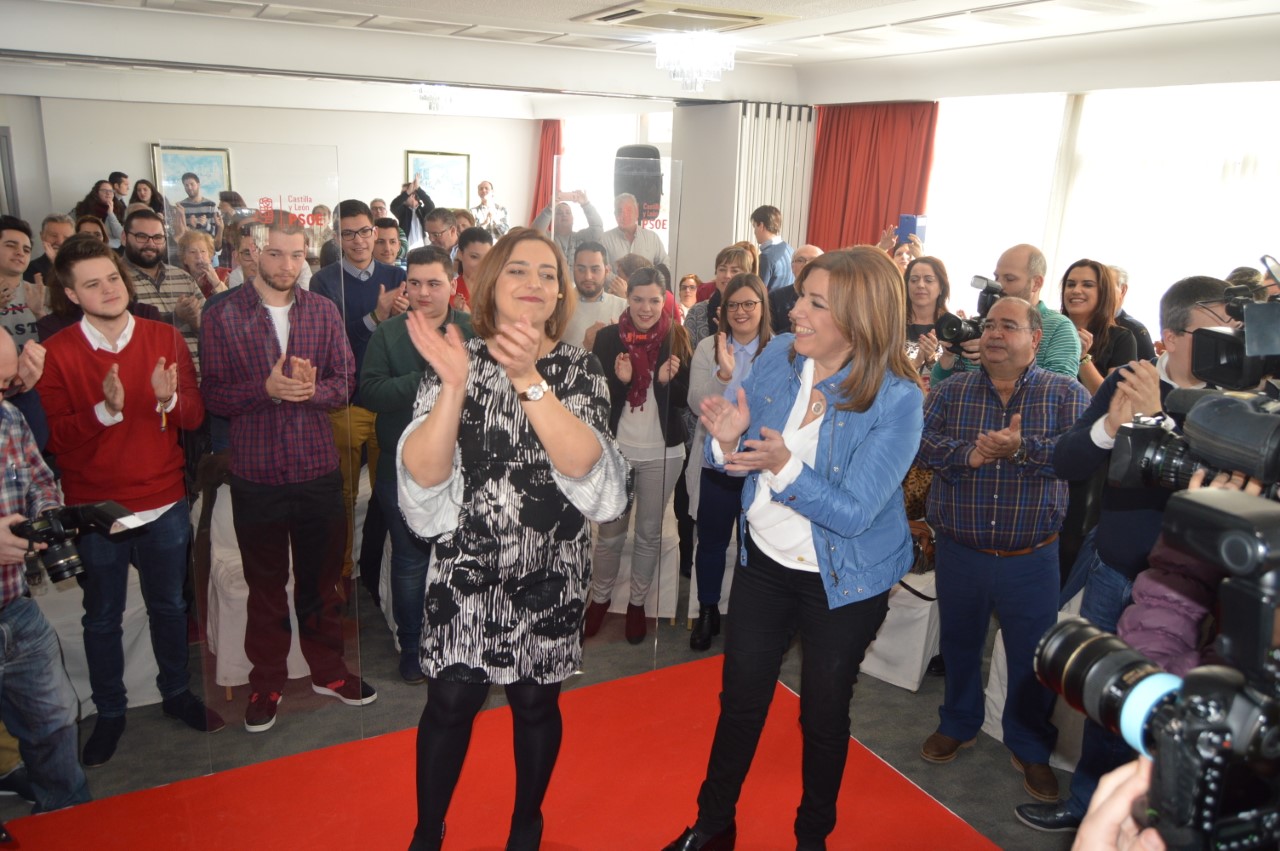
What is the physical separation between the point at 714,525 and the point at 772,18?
3.60 metres

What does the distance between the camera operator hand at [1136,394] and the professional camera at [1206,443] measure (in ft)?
1.68

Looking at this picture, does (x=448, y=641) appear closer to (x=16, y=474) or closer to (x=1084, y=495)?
(x=16, y=474)

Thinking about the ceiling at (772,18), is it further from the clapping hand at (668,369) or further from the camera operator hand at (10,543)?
the camera operator hand at (10,543)

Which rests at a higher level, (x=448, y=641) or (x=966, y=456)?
(x=966, y=456)

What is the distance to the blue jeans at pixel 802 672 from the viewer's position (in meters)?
2.00

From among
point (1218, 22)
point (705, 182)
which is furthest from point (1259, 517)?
point (705, 182)

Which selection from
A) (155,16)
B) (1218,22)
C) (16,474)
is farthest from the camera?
(155,16)

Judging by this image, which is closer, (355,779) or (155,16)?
(355,779)

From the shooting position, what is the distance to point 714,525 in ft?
11.4

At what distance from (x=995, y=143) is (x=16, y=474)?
22.9ft

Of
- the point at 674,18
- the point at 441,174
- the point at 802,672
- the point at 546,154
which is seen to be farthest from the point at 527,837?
the point at 546,154

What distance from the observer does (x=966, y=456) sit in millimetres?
2592

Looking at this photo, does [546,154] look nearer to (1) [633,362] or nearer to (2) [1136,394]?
(1) [633,362]

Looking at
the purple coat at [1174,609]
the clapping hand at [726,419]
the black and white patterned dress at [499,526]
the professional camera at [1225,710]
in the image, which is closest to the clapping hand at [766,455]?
the clapping hand at [726,419]
